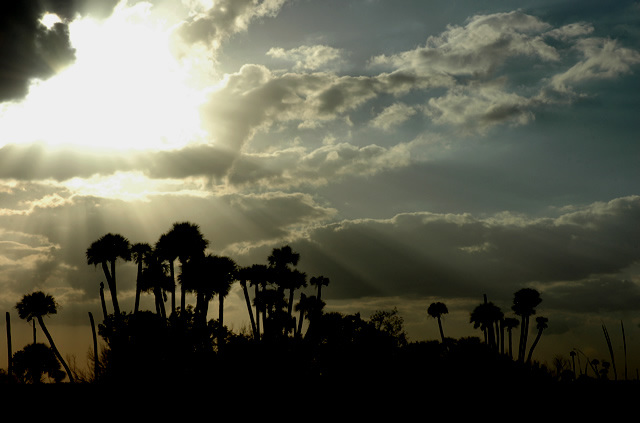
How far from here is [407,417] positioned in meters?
31.7

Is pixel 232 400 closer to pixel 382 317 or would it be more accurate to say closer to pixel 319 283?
pixel 319 283

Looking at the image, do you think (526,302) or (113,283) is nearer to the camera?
(113,283)

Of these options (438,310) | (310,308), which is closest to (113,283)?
(310,308)

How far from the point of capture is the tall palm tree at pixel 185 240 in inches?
2216

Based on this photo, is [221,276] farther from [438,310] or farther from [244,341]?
[438,310]

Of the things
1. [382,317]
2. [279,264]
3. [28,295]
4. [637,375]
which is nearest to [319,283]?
[279,264]

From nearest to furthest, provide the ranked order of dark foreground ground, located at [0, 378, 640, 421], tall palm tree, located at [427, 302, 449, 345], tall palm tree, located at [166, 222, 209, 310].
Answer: dark foreground ground, located at [0, 378, 640, 421] → tall palm tree, located at [166, 222, 209, 310] → tall palm tree, located at [427, 302, 449, 345]

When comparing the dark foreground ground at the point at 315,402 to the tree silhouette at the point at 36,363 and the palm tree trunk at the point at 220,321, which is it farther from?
the tree silhouette at the point at 36,363

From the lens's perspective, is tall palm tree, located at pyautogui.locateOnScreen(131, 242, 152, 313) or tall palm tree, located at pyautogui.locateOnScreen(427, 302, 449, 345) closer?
tall palm tree, located at pyautogui.locateOnScreen(131, 242, 152, 313)

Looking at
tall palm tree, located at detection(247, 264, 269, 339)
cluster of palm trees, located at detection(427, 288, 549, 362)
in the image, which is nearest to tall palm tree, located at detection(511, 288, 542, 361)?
cluster of palm trees, located at detection(427, 288, 549, 362)

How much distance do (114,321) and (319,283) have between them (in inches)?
1080

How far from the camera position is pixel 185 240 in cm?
5625

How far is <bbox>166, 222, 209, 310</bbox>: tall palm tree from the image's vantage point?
2216 inches

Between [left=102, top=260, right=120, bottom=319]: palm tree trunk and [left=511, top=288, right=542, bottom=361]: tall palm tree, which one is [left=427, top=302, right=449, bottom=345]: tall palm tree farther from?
[left=102, top=260, right=120, bottom=319]: palm tree trunk
